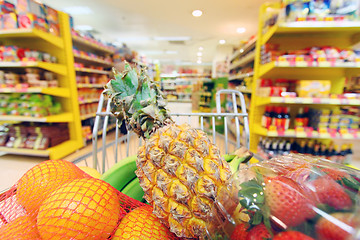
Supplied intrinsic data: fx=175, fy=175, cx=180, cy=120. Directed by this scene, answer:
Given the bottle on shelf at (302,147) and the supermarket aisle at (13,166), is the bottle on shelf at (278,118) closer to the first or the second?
the bottle on shelf at (302,147)

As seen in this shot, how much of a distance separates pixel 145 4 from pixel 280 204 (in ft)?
15.4

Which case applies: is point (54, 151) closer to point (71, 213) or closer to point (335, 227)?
point (71, 213)

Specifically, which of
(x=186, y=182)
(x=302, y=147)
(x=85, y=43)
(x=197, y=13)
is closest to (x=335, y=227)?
(x=186, y=182)

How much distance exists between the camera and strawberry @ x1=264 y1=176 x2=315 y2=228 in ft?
0.85

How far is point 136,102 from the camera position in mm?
683

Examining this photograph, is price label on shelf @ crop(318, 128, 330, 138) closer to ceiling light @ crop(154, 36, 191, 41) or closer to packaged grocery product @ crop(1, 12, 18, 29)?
packaged grocery product @ crop(1, 12, 18, 29)

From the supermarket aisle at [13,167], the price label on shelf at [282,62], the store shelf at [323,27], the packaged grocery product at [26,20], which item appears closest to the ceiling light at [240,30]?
the store shelf at [323,27]

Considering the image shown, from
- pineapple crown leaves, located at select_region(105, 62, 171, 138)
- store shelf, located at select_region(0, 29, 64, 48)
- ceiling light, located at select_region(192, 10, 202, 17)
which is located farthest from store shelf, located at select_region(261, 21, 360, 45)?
store shelf, located at select_region(0, 29, 64, 48)

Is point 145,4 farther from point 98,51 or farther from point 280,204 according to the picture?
point 280,204

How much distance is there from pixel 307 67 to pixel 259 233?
2690 millimetres

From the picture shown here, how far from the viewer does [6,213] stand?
0.49m

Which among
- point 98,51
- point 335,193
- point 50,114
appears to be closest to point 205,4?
point 98,51

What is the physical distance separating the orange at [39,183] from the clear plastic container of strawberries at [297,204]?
1.50ft

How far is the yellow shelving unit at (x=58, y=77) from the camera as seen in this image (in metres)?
2.42
